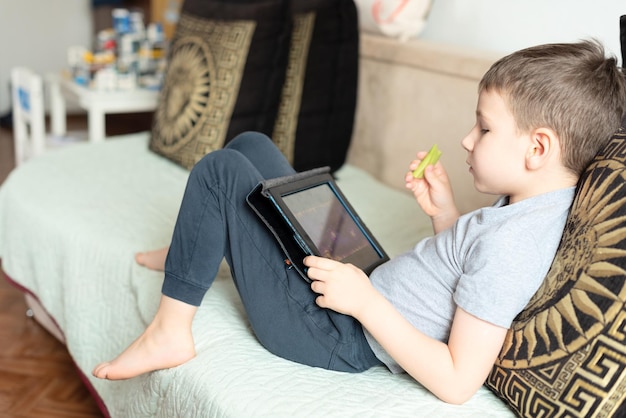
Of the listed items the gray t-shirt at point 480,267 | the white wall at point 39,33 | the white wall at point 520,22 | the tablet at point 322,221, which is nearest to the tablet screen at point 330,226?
the tablet at point 322,221

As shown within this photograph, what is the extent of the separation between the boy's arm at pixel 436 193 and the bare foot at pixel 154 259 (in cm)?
51

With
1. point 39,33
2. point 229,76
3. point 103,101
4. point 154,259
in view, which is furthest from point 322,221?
point 39,33

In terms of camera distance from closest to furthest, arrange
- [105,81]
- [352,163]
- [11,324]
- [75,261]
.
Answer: [75,261], [11,324], [352,163], [105,81]

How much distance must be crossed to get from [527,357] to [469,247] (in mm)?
159

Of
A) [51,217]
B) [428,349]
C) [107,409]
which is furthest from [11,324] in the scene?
[428,349]

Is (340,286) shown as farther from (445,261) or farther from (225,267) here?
(225,267)

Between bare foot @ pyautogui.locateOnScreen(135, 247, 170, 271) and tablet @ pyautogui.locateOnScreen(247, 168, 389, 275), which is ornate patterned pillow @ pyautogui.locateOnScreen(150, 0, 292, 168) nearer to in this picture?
bare foot @ pyautogui.locateOnScreen(135, 247, 170, 271)

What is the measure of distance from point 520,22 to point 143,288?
1.07 meters

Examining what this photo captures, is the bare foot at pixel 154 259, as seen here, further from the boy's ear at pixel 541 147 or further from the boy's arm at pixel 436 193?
the boy's ear at pixel 541 147

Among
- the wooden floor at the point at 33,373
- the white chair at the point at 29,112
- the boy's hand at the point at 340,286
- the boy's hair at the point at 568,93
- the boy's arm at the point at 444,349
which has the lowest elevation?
the wooden floor at the point at 33,373

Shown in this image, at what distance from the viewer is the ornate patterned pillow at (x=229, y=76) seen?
6.44 feet

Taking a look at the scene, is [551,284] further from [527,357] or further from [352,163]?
[352,163]

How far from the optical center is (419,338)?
39.4 inches

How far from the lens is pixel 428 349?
989mm
